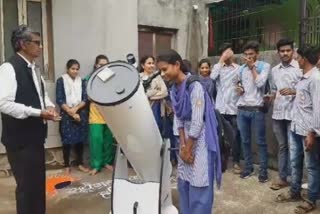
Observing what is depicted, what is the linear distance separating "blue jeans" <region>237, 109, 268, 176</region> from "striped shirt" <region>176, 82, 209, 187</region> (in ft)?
6.98

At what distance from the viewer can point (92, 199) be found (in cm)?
486

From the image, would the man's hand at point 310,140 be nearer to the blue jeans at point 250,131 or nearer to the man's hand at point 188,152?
the blue jeans at point 250,131

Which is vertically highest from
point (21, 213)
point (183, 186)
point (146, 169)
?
point (146, 169)

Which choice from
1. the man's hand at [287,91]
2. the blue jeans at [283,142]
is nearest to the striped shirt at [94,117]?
the blue jeans at [283,142]

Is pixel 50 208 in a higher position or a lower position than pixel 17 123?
lower

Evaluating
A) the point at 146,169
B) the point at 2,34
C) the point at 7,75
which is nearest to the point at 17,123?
the point at 7,75

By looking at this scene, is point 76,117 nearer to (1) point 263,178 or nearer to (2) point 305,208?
(1) point 263,178

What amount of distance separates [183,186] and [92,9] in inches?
156

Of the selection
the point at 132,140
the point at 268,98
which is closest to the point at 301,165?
the point at 268,98

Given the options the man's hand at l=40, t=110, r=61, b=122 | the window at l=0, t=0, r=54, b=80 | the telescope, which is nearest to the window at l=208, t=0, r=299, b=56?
the window at l=0, t=0, r=54, b=80

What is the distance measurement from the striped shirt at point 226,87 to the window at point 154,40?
2.18 metres

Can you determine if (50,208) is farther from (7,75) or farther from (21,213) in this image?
(7,75)

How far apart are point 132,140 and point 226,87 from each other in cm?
323

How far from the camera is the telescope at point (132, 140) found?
258cm
